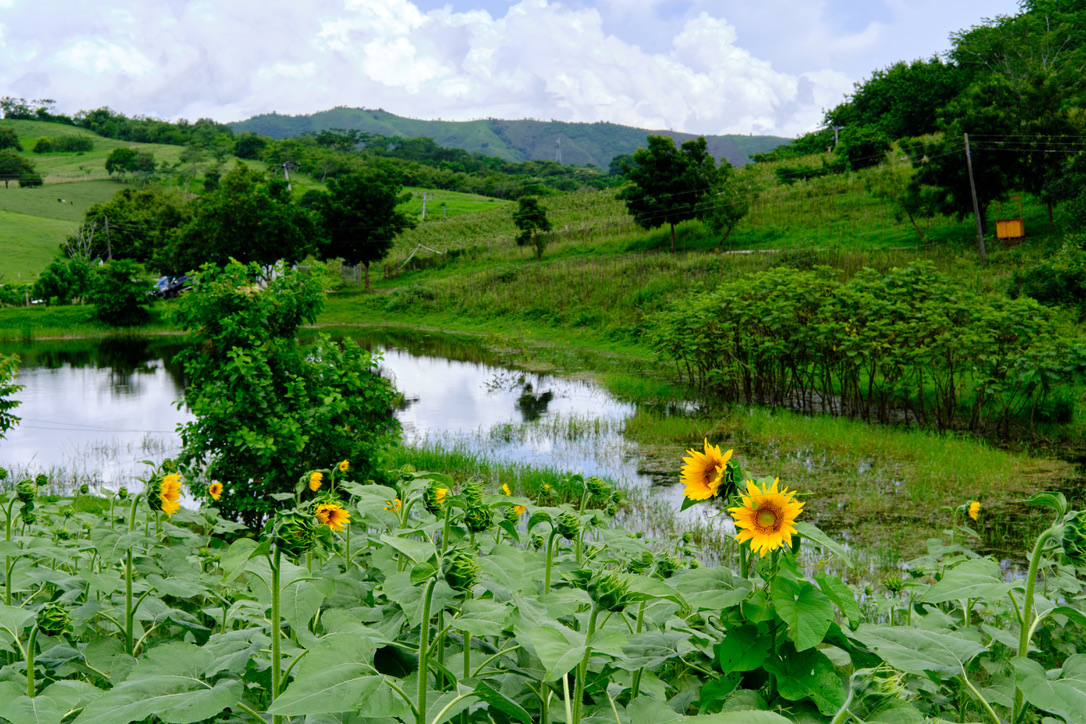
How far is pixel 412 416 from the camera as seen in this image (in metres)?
12.2

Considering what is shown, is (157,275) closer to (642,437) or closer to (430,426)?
(430,426)

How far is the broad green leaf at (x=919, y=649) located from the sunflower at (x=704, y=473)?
36cm

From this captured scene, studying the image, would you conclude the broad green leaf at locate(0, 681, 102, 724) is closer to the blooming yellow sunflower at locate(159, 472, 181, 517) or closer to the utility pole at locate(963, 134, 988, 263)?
the blooming yellow sunflower at locate(159, 472, 181, 517)

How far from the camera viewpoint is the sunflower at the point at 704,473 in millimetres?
1422

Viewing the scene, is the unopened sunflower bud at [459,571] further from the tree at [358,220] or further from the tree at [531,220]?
the tree at [358,220]

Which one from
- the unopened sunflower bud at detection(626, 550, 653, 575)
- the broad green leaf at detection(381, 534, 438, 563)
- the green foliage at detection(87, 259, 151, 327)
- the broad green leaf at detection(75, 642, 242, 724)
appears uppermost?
A: the broad green leaf at detection(381, 534, 438, 563)

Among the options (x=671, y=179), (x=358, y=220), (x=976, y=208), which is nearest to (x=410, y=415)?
(x=976, y=208)

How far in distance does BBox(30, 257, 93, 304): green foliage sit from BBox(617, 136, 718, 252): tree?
84.7 ft

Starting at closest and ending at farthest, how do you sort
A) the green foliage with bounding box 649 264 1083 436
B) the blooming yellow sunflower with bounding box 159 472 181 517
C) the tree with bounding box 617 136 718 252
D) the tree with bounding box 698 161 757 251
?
the blooming yellow sunflower with bounding box 159 472 181 517 → the green foliage with bounding box 649 264 1083 436 → the tree with bounding box 698 161 757 251 → the tree with bounding box 617 136 718 252

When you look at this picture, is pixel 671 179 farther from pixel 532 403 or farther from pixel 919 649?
pixel 919 649

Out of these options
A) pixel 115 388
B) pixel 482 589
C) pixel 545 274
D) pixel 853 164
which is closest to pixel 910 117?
pixel 853 164

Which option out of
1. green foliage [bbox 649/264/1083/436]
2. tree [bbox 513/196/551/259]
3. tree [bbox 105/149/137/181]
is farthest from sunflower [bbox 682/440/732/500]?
tree [bbox 105/149/137/181]

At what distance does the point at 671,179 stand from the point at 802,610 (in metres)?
26.8

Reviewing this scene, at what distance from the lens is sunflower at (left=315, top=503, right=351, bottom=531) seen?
1672 millimetres
